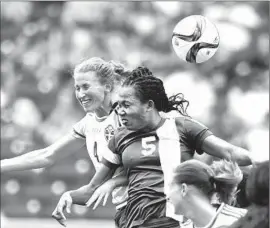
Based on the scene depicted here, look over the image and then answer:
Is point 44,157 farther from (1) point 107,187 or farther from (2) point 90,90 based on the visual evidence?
(1) point 107,187

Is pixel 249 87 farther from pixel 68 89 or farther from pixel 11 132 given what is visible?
pixel 11 132

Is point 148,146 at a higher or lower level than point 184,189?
higher

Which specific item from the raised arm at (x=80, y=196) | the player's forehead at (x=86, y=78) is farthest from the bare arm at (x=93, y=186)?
the player's forehead at (x=86, y=78)

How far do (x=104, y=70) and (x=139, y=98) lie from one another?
0.79m

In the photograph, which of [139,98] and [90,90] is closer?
[139,98]

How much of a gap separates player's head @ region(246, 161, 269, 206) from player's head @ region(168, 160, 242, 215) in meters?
0.44

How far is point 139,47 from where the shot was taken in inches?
654

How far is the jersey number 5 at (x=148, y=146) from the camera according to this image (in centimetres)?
575

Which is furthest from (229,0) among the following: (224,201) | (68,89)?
(224,201)

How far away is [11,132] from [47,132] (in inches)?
28.8

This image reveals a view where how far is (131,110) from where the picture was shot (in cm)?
575

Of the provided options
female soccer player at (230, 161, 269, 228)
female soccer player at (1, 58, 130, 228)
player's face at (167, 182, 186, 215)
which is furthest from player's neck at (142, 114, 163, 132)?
female soccer player at (230, 161, 269, 228)

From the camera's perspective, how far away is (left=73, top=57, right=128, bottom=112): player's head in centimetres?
642

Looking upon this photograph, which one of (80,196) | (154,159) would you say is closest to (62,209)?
(80,196)
